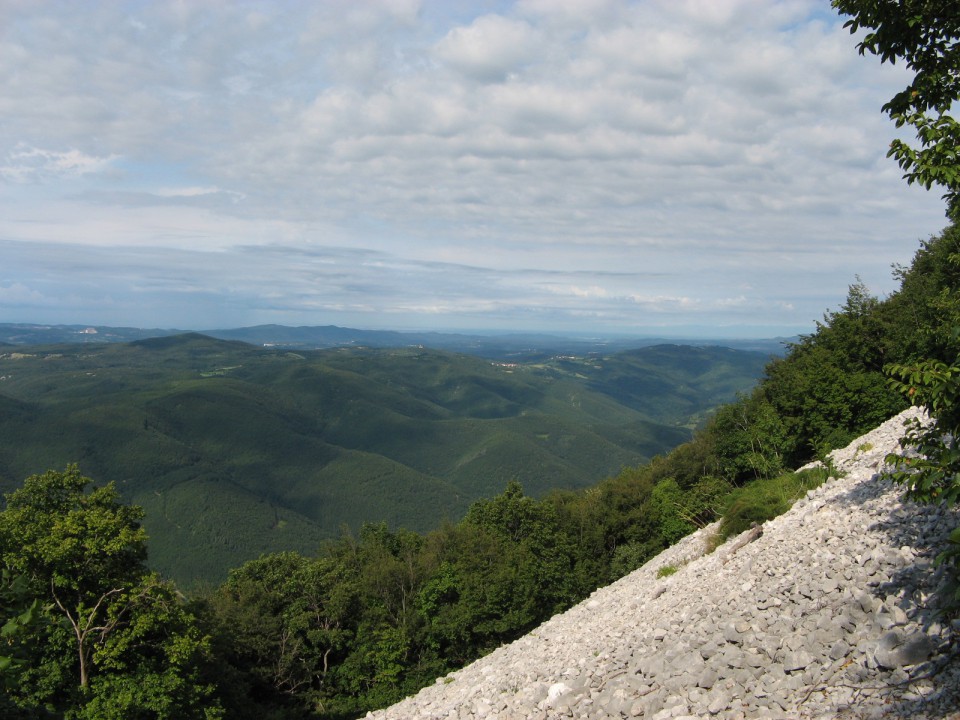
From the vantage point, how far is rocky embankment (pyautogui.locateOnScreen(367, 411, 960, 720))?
8.10m

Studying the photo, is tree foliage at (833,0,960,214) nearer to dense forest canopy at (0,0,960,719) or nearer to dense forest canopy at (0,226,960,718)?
dense forest canopy at (0,0,960,719)

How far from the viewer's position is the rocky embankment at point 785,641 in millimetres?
8102

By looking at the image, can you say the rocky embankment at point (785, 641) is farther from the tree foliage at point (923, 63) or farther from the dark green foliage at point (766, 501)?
the tree foliage at point (923, 63)

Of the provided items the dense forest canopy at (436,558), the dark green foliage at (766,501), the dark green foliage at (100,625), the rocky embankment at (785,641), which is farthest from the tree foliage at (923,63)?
the dark green foliage at (100,625)

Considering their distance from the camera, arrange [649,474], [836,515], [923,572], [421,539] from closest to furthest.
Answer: [923,572] < [836,515] < [421,539] < [649,474]

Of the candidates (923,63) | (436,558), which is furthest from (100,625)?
(923,63)

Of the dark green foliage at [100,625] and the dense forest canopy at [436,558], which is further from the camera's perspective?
the dark green foliage at [100,625]

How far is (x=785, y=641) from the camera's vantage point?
9617 millimetres

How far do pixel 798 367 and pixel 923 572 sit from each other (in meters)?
28.9

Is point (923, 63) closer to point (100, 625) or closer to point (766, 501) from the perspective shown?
point (766, 501)

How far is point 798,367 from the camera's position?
117 ft

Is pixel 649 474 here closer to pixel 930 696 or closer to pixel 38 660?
pixel 38 660

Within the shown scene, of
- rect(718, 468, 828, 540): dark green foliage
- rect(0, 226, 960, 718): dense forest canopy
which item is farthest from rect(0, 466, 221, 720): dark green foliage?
rect(718, 468, 828, 540): dark green foliage

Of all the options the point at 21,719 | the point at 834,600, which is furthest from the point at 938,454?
the point at 21,719
